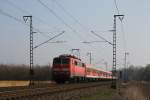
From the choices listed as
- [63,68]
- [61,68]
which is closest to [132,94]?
[63,68]

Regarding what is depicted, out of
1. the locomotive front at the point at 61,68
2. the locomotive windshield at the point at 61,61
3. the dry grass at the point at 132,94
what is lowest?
the dry grass at the point at 132,94

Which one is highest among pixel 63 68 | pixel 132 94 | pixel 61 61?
pixel 61 61

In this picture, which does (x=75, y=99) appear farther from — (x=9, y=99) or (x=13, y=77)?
(x=13, y=77)

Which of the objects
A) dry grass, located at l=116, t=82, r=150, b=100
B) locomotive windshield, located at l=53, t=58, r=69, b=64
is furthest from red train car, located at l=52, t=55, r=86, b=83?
dry grass, located at l=116, t=82, r=150, b=100

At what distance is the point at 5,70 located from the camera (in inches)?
4087

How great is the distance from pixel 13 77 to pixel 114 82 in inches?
2093

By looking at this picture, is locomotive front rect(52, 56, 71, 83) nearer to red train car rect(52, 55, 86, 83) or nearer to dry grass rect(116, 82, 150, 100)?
red train car rect(52, 55, 86, 83)

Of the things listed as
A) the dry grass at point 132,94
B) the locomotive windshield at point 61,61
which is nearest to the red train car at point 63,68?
the locomotive windshield at point 61,61

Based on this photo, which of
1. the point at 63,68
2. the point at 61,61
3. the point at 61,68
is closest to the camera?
the point at 63,68

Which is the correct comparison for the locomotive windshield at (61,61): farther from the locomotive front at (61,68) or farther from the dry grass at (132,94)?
the dry grass at (132,94)

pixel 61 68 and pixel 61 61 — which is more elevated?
pixel 61 61

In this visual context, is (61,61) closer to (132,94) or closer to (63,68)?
(63,68)

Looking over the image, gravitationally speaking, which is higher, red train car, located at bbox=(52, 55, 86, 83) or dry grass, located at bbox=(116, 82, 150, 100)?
red train car, located at bbox=(52, 55, 86, 83)

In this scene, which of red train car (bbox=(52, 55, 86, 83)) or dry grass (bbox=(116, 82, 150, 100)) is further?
red train car (bbox=(52, 55, 86, 83))
